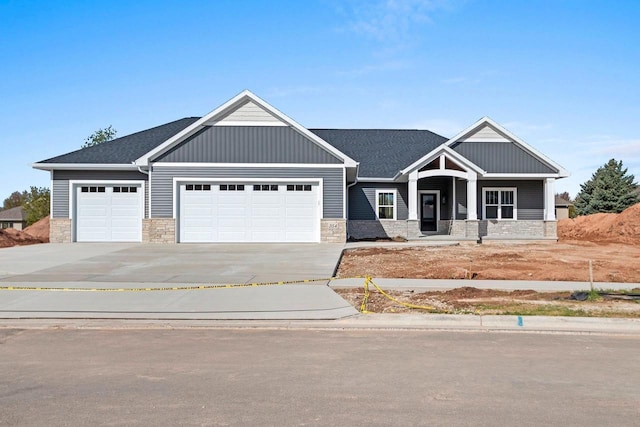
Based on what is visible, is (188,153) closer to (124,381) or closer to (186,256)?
(186,256)

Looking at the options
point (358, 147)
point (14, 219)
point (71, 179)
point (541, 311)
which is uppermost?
point (358, 147)

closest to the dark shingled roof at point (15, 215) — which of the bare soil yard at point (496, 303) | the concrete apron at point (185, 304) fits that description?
the concrete apron at point (185, 304)

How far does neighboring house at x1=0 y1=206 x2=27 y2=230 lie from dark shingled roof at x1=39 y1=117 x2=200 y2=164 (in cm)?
5809

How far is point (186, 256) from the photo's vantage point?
1858 cm

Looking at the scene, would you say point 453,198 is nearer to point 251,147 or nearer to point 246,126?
point 251,147

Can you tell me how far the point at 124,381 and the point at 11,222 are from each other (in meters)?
84.4

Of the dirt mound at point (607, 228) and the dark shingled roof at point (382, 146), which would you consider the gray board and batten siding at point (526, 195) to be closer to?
the dark shingled roof at point (382, 146)

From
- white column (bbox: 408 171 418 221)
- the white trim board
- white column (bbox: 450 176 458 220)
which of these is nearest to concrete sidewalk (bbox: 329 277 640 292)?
the white trim board

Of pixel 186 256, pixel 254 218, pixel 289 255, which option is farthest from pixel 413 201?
pixel 186 256

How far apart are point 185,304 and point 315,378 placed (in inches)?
195

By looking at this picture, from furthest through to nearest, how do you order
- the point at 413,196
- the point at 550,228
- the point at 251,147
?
the point at 550,228 → the point at 413,196 → the point at 251,147

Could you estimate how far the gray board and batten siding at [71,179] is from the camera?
2480cm

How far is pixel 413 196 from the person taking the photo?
91.8 ft

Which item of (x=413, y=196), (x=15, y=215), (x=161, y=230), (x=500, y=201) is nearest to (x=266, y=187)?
(x=161, y=230)
